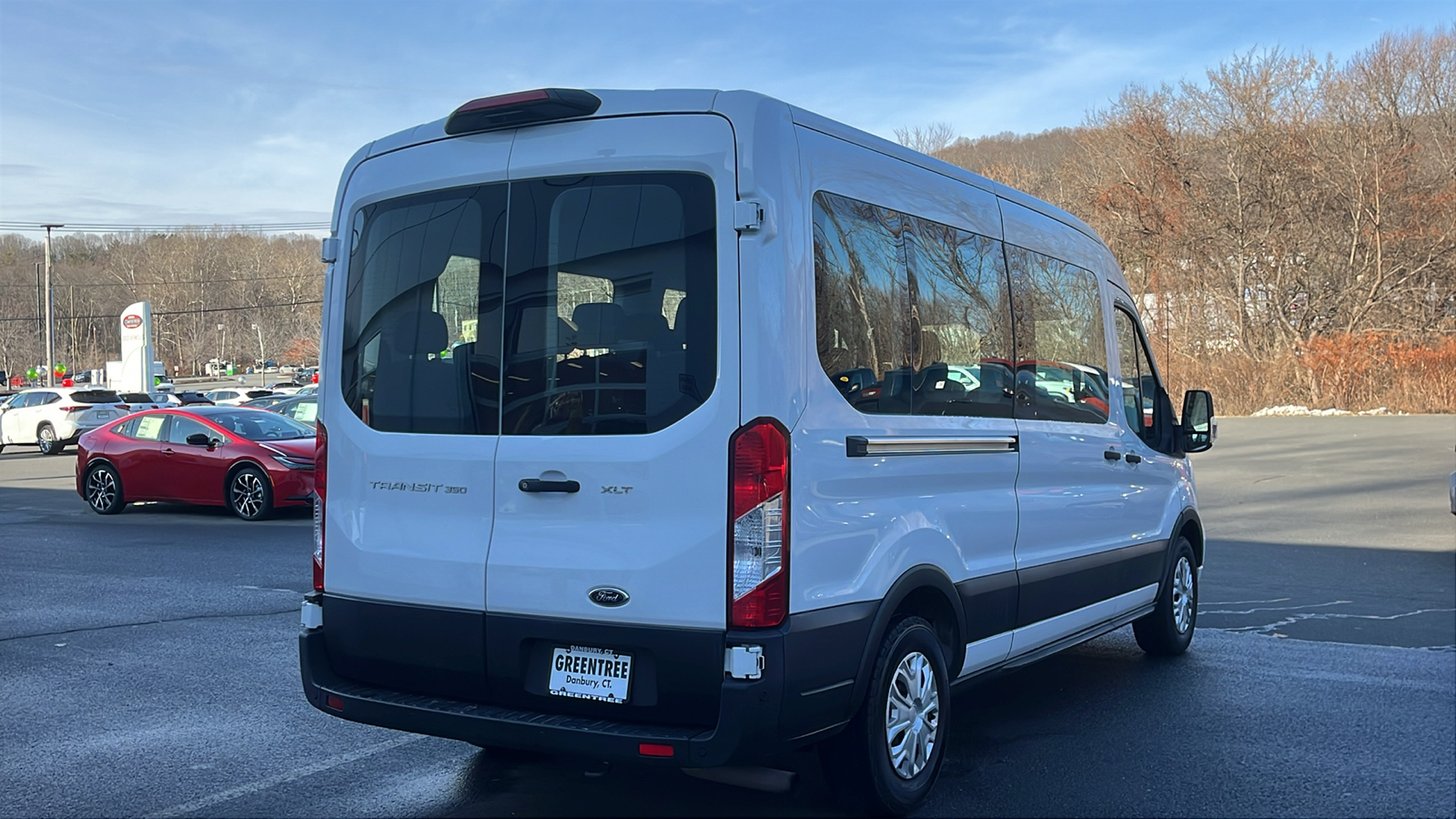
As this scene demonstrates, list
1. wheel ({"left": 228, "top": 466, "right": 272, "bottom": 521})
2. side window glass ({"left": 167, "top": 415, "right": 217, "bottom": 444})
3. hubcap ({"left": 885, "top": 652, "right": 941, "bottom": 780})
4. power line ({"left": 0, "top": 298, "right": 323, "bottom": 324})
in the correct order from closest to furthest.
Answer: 1. hubcap ({"left": 885, "top": 652, "right": 941, "bottom": 780})
2. wheel ({"left": 228, "top": 466, "right": 272, "bottom": 521})
3. side window glass ({"left": 167, "top": 415, "right": 217, "bottom": 444})
4. power line ({"left": 0, "top": 298, "right": 323, "bottom": 324})

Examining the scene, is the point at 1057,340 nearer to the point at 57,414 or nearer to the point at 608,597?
the point at 608,597

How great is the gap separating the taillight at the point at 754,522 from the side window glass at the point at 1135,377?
342 cm

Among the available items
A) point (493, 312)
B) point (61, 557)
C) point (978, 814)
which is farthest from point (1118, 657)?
point (61, 557)

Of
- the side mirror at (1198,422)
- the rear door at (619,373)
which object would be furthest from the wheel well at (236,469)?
the rear door at (619,373)

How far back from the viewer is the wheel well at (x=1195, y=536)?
748 cm

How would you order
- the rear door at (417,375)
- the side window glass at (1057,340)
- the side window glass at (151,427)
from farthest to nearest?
the side window glass at (151,427)
the side window glass at (1057,340)
the rear door at (417,375)

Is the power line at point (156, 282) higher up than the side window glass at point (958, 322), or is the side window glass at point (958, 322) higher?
the power line at point (156, 282)

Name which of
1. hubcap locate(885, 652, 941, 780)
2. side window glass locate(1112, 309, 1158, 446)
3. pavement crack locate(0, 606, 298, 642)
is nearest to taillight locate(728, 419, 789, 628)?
hubcap locate(885, 652, 941, 780)

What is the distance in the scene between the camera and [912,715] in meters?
4.48

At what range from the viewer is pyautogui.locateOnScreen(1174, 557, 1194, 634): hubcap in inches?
285

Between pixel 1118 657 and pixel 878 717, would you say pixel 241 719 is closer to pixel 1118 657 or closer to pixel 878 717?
pixel 878 717

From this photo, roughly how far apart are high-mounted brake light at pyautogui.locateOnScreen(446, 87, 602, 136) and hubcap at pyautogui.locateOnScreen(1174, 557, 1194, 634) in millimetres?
4784

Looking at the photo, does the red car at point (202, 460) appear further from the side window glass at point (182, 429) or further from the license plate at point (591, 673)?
the license plate at point (591, 673)

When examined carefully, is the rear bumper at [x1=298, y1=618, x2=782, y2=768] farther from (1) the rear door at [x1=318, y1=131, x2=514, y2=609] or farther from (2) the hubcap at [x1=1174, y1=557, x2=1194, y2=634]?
(2) the hubcap at [x1=1174, y1=557, x2=1194, y2=634]
